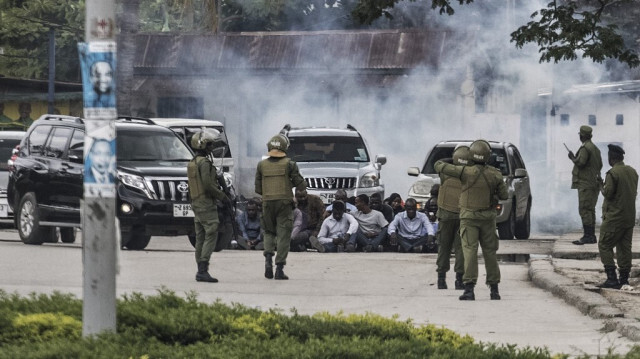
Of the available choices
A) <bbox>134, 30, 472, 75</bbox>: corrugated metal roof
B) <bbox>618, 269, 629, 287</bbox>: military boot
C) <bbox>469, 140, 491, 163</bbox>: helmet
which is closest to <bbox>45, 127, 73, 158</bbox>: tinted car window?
<bbox>469, 140, 491, 163</bbox>: helmet

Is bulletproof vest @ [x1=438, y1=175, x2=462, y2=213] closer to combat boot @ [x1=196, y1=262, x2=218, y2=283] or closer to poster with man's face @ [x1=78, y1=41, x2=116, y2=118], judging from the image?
combat boot @ [x1=196, y1=262, x2=218, y2=283]

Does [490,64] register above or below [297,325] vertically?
above

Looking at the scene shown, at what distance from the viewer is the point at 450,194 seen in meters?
16.6

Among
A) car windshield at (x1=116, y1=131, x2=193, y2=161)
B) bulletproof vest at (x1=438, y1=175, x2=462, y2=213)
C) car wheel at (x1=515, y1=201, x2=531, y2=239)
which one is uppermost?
car windshield at (x1=116, y1=131, x2=193, y2=161)

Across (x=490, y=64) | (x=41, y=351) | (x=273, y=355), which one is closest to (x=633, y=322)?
(x=273, y=355)

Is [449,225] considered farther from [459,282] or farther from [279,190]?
[279,190]

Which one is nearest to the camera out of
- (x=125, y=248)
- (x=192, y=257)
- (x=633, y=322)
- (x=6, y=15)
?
(x=633, y=322)

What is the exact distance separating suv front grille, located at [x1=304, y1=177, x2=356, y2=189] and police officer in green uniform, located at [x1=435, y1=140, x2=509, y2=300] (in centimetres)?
1009

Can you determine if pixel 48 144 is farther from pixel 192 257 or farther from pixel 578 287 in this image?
pixel 578 287

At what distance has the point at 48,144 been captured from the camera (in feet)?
73.5

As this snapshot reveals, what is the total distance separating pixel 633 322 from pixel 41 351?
20.1ft

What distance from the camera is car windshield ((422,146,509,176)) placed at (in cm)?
2577

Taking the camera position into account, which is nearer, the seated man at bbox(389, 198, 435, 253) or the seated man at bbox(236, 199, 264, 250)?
the seated man at bbox(389, 198, 435, 253)

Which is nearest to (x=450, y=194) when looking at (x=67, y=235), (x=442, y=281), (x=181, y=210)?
(x=442, y=281)
